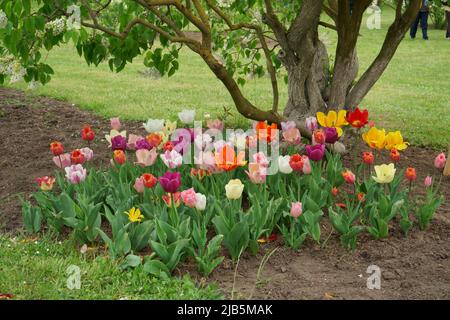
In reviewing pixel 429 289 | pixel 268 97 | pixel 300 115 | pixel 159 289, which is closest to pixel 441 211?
pixel 429 289

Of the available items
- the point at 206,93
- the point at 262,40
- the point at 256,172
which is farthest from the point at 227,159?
the point at 206,93

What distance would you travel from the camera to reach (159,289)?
3.32m

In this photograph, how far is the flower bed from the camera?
3.63m

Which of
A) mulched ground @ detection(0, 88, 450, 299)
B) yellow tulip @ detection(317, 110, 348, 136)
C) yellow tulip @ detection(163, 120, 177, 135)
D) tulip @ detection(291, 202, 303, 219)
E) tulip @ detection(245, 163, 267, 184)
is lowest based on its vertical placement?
mulched ground @ detection(0, 88, 450, 299)

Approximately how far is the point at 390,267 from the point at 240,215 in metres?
0.78

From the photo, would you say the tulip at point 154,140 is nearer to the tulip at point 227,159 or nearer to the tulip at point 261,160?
the tulip at point 227,159

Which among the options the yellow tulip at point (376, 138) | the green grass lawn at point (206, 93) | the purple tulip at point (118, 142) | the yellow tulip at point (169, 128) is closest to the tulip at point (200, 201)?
the purple tulip at point (118, 142)

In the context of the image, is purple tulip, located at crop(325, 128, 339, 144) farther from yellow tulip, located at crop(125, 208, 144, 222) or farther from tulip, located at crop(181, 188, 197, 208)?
yellow tulip, located at crop(125, 208, 144, 222)

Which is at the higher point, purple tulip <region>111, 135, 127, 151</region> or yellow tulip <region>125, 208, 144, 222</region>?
purple tulip <region>111, 135, 127, 151</region>

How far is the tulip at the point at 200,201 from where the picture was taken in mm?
3633

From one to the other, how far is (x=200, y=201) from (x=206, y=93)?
19.3 ft

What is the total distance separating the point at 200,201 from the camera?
3643 mm

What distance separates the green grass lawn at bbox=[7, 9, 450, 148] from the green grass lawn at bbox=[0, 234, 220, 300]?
3217 millimetres

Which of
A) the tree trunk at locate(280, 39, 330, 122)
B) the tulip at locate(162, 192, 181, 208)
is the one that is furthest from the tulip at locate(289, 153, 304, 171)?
the tree trunk at locate(280, 39, 330, 122)
